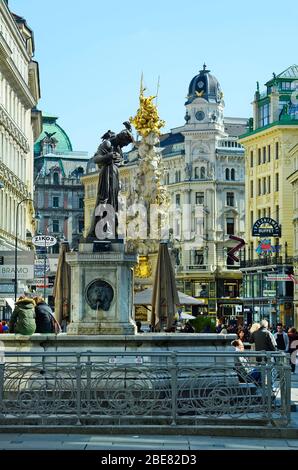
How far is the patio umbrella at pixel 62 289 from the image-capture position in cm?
2902

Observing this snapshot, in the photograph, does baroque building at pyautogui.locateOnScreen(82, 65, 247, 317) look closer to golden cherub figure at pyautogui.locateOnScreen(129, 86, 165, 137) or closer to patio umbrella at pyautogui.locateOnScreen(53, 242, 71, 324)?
golden cherub figure at pyautogui.locateOnScreen(129, 86, 165, 137)

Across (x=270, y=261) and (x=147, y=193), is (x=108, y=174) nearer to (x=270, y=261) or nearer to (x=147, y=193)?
(x=147, y=193)

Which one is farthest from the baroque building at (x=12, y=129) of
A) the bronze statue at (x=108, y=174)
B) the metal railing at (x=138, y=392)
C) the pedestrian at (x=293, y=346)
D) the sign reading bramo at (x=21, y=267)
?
the metal railing at (x=138, y=392)

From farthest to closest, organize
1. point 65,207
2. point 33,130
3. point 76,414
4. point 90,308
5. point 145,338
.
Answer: point 65,207 < point 33,130 < point 90,308 < point 145,338 < point 76,414

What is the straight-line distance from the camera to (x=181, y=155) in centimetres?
14000

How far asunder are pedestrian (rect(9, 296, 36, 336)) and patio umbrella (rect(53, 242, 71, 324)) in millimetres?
6105

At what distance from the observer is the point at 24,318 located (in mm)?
22438

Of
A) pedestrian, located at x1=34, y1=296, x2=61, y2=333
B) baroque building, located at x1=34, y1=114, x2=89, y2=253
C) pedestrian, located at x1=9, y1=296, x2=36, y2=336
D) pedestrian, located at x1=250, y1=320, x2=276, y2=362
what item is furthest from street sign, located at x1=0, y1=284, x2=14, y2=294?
baroque building, located at x1=34, y1=114, x2=89, y2=253

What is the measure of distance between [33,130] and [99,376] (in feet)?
276

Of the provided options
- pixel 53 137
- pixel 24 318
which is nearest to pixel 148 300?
pixel 24 318

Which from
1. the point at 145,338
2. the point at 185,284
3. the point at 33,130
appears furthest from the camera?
the point at 185,284
